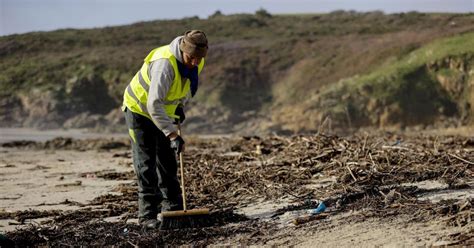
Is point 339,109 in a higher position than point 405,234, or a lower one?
lower

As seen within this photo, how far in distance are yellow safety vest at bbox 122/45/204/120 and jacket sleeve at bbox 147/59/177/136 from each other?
0.07 m

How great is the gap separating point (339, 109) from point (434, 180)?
16.5 m

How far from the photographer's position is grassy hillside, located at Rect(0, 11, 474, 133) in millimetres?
24984

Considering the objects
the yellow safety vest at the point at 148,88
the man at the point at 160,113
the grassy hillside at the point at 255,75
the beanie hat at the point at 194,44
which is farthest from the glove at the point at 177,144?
the grassy hillside at the point at 255,75

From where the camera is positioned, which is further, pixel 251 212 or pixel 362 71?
pixel 362 71

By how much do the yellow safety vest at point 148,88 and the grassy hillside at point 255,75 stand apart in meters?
17.0

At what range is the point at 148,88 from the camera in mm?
6867

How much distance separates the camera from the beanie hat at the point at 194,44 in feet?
21.7

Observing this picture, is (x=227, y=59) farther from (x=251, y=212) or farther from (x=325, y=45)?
(x=251, y=212)

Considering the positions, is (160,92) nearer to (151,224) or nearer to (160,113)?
(160,113)

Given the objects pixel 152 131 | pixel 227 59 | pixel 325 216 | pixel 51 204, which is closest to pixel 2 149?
pixel 51 204

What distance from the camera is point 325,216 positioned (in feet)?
Result: 21.3

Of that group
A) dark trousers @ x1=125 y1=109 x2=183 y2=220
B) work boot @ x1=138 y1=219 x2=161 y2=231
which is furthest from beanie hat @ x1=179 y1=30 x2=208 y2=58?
work boot @ x1=138 y1=219 x2=161 y2=231

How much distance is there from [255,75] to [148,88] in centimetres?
2500
